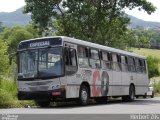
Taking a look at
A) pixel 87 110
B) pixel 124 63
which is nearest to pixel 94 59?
pixel 124 63

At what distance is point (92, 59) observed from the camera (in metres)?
23.1

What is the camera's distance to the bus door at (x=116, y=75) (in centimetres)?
2602

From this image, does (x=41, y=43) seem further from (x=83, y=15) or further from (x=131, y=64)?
(x=83, y=15)

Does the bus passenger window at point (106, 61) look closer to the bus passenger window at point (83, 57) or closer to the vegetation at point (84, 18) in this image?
the bus passenger window at point (83, 57)

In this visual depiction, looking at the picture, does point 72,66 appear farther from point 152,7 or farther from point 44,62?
point 152,7

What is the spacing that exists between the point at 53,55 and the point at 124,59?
8.44 metres

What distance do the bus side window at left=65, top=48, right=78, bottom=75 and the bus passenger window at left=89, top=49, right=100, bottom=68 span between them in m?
1.86

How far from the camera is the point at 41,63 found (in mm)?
20469

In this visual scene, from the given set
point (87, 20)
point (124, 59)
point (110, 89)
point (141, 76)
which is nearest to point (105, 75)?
point (110, 89)

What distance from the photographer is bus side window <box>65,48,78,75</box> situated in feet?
67.0

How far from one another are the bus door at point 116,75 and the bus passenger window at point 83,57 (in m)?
3.88

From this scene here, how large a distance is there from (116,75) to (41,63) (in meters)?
6.83

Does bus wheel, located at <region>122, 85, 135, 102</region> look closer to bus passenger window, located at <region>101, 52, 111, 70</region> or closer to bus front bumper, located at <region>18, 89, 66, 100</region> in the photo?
bus passenger window, located at <region>101, 52, 111, 70</region>

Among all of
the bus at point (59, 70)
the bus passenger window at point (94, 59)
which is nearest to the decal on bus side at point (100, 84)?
the bus at point (59, 70)
